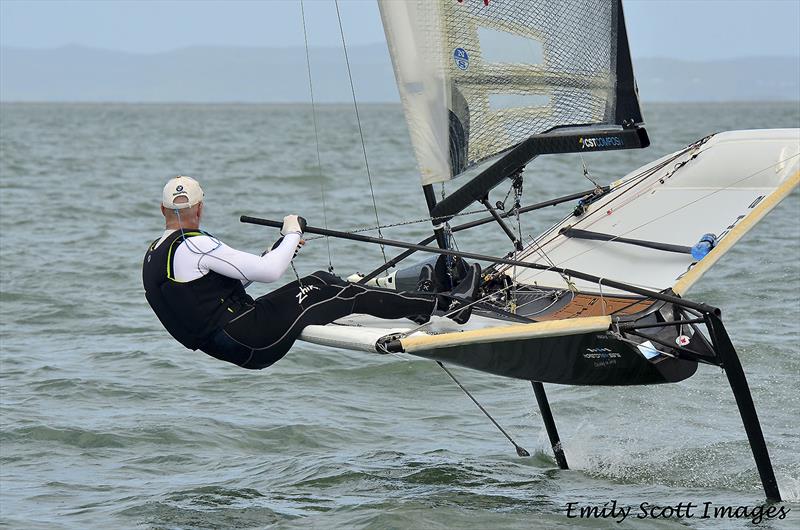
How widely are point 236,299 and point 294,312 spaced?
253mm

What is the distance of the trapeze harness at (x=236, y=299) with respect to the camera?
17.0 ft

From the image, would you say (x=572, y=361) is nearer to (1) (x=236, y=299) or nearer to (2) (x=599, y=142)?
(2) (x=599, y=142)

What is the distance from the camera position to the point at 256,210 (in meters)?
18.3

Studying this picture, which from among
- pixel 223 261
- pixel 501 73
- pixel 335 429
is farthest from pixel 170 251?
pixel 335 429

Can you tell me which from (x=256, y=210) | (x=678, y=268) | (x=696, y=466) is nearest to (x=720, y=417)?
(x=696, y=466)

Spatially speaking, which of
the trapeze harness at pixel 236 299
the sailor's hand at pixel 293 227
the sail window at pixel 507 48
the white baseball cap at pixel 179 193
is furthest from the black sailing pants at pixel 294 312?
the sail window at pixel 507 48

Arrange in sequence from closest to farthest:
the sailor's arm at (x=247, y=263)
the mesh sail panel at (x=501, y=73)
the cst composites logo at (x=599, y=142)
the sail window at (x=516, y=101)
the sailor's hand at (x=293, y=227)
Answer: the sailor's arm at (x=247, y=263) → the sailor's hand at (x=293, y=227) → the cst composites logo at (x=599, y=142) → the mesh sail panel at (x=501, y=73) → the sail window at (x=516, y=101)

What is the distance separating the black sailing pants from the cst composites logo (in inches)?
37.9

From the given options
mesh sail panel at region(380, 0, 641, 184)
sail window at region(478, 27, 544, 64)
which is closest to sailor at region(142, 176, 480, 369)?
mesh sail panel at region(380, 0, 641, 184)

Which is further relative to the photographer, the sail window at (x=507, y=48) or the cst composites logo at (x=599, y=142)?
the sail window at (x=507, y=48)

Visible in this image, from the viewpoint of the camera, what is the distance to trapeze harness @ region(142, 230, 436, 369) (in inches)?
204

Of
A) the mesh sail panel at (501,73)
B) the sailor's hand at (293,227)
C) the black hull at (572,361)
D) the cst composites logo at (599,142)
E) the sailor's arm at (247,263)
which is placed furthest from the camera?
the mesh sail panel at (501,73)

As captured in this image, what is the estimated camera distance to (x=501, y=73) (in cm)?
600

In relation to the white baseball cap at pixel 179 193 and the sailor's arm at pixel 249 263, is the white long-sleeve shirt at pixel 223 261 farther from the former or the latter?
the white baseball cap at pixel 179 193
